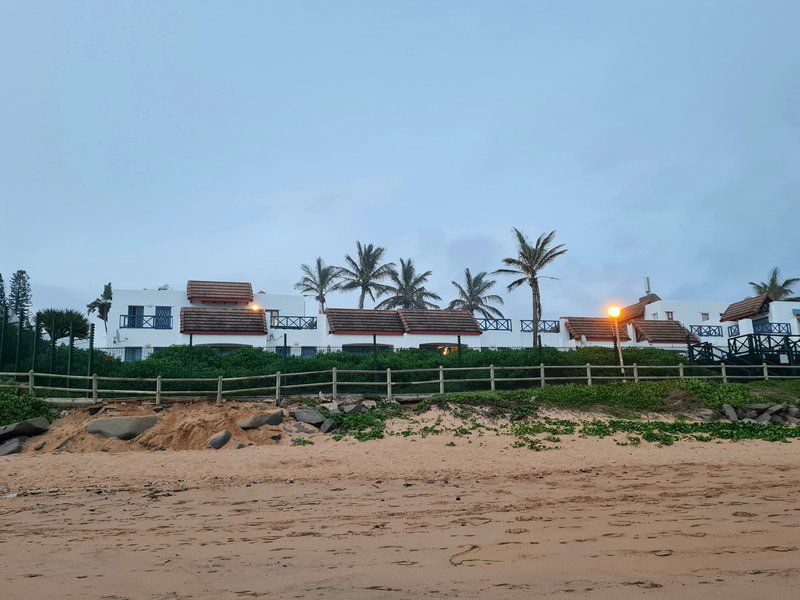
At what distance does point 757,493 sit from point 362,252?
49.6 m

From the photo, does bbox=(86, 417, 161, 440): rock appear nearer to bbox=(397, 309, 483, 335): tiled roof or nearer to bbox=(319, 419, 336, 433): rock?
bbox=(319, 419, 336, 433): rock

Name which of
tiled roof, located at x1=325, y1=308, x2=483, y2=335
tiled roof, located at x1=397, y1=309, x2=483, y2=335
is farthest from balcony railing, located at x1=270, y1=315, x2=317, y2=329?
tiled roof, located at x1=397, y1=309, x2=483, y2=335

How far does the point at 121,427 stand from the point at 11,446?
8.13 feet

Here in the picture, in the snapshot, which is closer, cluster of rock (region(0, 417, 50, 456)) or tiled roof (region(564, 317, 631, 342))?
cluster of rock (region(0, 417, 50, 456))

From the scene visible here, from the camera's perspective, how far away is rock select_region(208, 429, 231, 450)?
14.9m

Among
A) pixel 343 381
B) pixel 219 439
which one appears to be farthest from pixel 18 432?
pixel 343 381

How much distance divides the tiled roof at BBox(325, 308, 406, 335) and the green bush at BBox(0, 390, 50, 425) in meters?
19.9

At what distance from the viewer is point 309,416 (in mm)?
16734

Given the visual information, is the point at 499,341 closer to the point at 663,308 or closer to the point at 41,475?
Answer: the point at 663,308

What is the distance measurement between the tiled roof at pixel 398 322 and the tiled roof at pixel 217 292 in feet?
21.3

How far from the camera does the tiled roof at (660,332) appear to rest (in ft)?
135

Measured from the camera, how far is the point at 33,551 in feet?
19.9

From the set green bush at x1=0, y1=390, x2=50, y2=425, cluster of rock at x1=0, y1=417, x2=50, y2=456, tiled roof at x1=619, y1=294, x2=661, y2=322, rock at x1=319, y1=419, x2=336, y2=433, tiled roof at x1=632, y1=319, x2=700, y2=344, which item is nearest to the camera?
cluster of rock at x1=0, y1=417, x2=50, y2=456

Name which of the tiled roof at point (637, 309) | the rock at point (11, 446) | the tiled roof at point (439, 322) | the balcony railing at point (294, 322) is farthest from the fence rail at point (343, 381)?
the tiled roof at point (637, 309)
